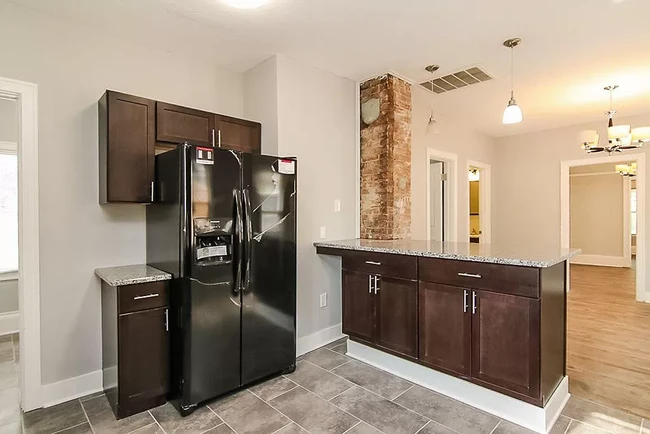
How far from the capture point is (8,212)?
12.9ft

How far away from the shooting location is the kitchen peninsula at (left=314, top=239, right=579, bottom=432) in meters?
2.10

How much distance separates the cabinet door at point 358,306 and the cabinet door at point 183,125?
5.50 feet

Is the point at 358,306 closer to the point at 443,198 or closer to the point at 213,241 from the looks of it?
the point at 213,241

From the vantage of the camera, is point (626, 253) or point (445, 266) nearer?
point (445, 266)

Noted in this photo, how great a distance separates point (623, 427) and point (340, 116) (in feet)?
10.7

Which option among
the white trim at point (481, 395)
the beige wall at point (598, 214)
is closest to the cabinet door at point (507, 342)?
the white trim at point (481, 395)

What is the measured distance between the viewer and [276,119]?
10.3 ft

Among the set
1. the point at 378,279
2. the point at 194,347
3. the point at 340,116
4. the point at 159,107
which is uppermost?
the point at 340,116

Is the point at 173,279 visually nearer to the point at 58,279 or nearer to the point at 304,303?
the point at 58,279

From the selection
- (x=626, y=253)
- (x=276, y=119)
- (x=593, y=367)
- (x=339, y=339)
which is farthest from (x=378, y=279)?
(x=626, y=253)

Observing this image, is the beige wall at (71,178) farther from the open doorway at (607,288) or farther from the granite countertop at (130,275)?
the open doorway at (607,288)

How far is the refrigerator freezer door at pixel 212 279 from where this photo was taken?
2289 millimetres

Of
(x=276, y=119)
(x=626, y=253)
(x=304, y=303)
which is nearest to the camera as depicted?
(x=276, y=119)

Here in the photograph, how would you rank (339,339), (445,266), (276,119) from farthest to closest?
(339,339) → (276,119) → (445,266)
